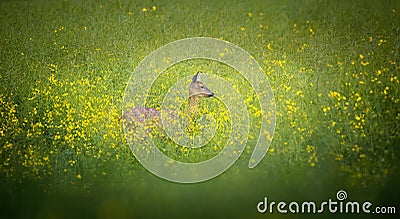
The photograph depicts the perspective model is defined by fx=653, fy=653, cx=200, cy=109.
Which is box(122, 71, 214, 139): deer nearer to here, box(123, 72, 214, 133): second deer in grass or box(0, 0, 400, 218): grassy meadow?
box(123, 72, 214, 133): second deer in grass

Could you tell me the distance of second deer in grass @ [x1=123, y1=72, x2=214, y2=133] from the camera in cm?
656

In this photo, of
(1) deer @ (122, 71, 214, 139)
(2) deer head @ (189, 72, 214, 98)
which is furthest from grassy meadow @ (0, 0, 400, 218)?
(2) deer head @ (189, 72, 214, 98)

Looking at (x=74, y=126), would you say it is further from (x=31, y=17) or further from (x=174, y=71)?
(x=31, y=17)

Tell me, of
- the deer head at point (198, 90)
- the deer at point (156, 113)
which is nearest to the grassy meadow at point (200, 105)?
the deer at point (156, 113)

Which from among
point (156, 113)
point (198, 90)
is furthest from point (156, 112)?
point (198, 90)

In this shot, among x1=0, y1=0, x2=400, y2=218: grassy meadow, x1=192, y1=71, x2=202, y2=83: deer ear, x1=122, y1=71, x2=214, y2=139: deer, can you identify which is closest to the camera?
x1=0, y1=0, x2=400, y2=218: grassy meadow

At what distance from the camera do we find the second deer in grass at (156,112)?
6.56 metres

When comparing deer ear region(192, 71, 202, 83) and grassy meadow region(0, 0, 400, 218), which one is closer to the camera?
grassy meadow region(0, 0, 400, 218)

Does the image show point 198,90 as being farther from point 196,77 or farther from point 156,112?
point 156,112

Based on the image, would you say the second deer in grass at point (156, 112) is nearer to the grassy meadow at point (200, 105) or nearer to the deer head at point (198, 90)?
the deer head at point (198, 90)

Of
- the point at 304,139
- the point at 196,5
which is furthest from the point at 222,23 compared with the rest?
the point at 304,139

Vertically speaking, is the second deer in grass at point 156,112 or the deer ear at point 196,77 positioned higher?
the deer ear at point 196,77

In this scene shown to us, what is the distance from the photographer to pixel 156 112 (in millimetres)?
6609

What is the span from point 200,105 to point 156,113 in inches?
20.1
